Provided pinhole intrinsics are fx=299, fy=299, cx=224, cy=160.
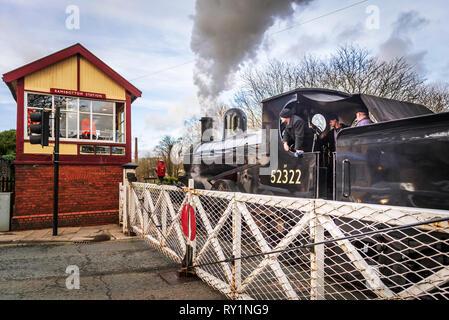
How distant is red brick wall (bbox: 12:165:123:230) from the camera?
29.0 feet

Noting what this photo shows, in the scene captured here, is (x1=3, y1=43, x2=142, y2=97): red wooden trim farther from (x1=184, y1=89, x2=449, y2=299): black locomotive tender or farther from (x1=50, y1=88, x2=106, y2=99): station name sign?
(x1=184, y1=89, x2=449, y2=299): black locomotive tender

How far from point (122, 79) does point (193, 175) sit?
4286mm

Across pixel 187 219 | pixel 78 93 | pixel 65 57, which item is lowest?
pixel 187 219

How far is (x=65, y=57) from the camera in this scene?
974cm

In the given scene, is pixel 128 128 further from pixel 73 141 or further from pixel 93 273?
pixel 93 273

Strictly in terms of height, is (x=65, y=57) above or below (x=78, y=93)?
above

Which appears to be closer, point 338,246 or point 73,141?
point 338,246

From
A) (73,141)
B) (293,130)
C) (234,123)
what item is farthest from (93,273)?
(234,123)

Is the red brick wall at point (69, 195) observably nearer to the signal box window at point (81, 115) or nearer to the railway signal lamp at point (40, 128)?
the signal box window at point (81, 115)

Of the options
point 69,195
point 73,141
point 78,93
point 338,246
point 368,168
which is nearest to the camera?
point 338,246

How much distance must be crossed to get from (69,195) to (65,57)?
4.48 meters

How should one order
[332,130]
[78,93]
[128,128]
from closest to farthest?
[332,130] → [78,93] → [128,128]

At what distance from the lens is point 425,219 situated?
6.03 ft
